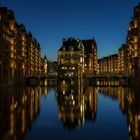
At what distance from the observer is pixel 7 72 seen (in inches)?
4759

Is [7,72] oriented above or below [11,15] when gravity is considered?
below

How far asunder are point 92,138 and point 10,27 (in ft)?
368

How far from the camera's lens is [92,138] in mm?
27375

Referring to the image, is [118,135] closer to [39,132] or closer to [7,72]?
[39,132]

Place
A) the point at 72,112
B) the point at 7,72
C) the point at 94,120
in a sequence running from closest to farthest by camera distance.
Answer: the point at 94,120 → the point at 72,112 → the point at 7,72

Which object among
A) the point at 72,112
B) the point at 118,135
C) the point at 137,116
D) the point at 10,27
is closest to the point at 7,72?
the point at 10,27

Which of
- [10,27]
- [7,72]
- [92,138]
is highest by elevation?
[10,27]

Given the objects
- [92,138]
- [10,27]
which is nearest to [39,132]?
[92,138]

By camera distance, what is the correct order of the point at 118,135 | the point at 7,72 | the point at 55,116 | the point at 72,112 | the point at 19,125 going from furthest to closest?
the point at 7,72, the point at 72,112, the point at 55,116, the point at 19,125, the point at 118,135

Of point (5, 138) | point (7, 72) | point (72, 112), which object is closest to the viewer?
point (5, 138)

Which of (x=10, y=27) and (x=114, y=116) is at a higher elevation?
(x=10, y=27)

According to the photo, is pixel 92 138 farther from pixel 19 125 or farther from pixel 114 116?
pixel 114 116

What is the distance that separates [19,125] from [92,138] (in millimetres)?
8625

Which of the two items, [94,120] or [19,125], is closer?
[19,125]
